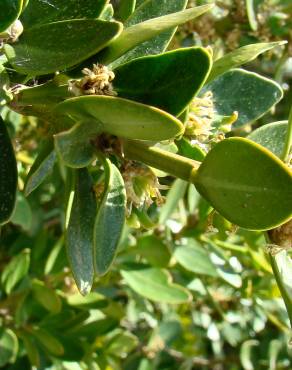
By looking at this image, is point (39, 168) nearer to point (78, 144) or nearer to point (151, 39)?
point (78, 144)

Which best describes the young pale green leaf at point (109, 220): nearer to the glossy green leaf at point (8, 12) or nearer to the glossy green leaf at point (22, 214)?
the glossy green leaf at point (8, 12)

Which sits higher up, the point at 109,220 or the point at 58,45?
the point at 58,45

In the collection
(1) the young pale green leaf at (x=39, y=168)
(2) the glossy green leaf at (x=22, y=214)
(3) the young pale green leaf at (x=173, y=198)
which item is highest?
(1) the young pale green leaf at (x=39, y=168)

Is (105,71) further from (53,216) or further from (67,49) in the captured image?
(53,216)

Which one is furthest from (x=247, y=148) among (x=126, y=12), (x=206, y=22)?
(x=206, y=22)

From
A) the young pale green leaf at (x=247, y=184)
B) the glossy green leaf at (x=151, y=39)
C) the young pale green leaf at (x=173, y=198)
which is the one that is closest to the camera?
the young pale green leaf at (x=247, y=184)

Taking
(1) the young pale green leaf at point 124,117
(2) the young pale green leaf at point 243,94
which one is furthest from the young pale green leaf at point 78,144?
(2) the young pale green leaf at point 243,94

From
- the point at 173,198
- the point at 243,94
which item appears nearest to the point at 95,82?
the point at 243,94
